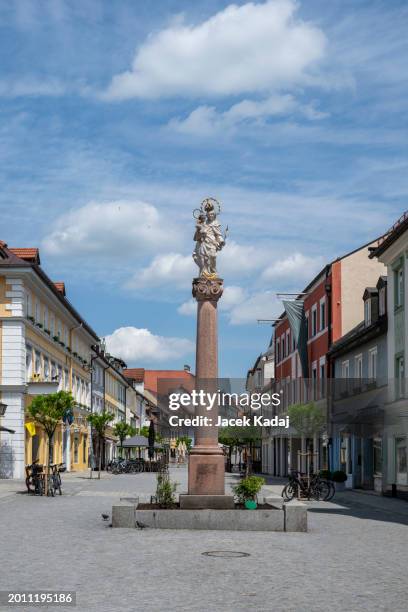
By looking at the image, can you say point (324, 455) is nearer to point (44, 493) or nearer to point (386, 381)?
point (386, 381)

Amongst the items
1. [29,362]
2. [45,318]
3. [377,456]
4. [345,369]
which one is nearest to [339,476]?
[377,456]

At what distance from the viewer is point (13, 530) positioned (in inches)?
727

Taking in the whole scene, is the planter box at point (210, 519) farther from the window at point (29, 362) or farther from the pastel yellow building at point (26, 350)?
the window at point (29, 362)

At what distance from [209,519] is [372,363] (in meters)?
21.6

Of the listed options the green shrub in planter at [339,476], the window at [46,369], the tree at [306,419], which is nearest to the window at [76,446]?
the window at [46,369]

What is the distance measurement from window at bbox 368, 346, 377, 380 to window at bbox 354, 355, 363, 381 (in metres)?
1.54

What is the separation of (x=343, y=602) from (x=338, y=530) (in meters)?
10.1

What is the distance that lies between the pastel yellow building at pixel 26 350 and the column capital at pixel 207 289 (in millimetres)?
18271

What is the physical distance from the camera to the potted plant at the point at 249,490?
19875 millimetres

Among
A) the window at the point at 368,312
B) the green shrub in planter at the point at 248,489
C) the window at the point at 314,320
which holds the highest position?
the window at the point at 314,320

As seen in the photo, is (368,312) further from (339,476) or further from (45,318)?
(45,318)

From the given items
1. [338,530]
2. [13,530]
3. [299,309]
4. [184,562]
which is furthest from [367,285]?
[184,562]

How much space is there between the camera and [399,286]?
34531 mm

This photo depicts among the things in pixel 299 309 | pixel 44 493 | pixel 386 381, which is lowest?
pixel 44 493
